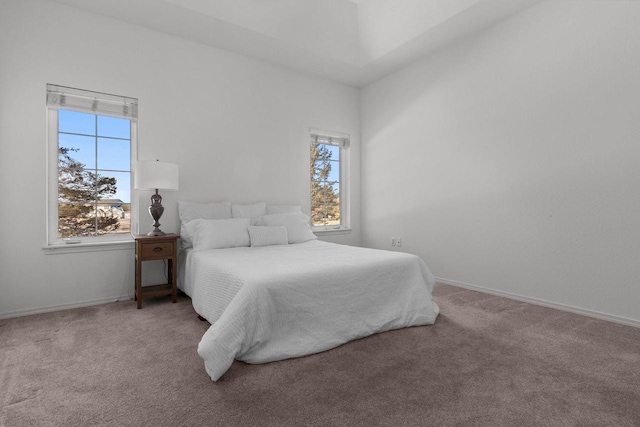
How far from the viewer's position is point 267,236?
352 centimetres

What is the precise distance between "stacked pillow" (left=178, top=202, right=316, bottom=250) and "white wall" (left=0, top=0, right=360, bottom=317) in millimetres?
222

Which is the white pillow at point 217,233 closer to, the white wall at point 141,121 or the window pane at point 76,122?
the white wall at point 141,121

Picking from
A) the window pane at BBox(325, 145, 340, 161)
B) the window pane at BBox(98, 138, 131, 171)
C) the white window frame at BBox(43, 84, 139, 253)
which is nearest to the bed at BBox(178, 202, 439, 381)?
the white window frame at BBox(43, 84, 139, 253)

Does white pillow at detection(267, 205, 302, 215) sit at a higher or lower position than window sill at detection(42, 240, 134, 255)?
higher

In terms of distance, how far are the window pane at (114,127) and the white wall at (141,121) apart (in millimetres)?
181

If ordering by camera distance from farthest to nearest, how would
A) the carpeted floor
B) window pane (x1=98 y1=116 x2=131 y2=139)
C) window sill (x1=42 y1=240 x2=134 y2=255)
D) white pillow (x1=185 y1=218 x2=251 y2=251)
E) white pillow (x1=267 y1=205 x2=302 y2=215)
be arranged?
white pillow (x1=267 y1=205 x2=302 y2=215)
window pane (x1=98 y1=116 x2=131 y2=139)
white pillow (x1=185 y1=218 x2=251 y2=251)
window sill (x1=42 y1=240 x2=134 y2=255)
the carpeted floor

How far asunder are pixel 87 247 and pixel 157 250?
699 mm

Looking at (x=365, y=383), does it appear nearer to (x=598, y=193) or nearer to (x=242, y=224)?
(x=242, y=224)

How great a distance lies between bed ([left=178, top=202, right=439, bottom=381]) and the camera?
6.34 ft

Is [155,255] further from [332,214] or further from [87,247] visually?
[332,214]

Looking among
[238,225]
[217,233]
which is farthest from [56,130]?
[238,225]

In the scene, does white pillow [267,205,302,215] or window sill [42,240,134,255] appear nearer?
window sill [42,240,134,255]

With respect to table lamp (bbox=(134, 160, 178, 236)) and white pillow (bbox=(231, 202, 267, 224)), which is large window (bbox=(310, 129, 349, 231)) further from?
table lamp (bbox=(134, 160, 178, 236))

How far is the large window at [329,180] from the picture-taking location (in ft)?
16.0
